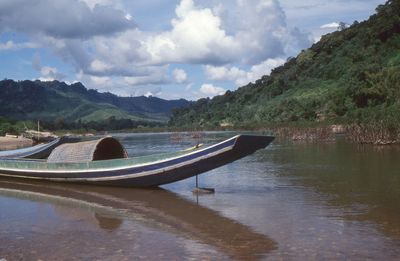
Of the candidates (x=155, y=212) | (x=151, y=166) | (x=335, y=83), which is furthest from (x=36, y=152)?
(x=335, y=83)

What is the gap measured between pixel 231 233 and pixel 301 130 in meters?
44.5

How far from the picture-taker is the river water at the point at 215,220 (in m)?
9.91

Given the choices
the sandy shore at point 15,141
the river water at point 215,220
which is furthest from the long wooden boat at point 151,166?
the sandy shore at point 15,141

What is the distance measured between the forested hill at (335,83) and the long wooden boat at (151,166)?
1072 inches

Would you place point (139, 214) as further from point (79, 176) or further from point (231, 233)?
point (79, 176)

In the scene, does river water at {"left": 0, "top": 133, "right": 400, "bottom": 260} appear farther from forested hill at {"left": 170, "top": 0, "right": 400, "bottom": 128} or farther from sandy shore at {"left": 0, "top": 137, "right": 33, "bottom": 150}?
sandy shore at {"left": 0, "top": 137, "right": 33, "bottom": 150}

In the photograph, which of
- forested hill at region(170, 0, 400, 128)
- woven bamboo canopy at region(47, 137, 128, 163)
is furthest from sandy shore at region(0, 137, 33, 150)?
woven bamboo canopy at region(47, 137, 128, 163)

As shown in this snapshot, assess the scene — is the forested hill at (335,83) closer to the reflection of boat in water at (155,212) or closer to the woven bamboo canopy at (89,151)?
the woven bamboo canopy at (89,151)

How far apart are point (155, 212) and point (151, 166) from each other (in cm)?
332

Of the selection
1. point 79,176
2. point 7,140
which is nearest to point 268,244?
point 79,176

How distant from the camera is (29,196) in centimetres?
1881

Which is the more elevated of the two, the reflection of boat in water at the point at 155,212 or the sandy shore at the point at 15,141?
the sandy shore at the point at 15,141

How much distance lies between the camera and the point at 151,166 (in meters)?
17.4

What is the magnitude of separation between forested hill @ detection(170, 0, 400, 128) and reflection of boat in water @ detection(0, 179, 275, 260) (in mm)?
28232
